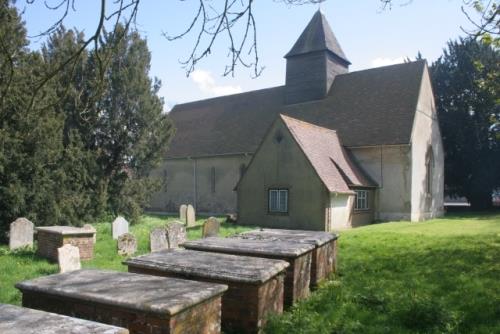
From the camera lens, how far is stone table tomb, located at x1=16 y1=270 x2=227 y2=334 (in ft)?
13.1

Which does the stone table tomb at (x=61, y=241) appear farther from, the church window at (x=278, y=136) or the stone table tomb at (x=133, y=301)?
the church window at (x=278, y=136)

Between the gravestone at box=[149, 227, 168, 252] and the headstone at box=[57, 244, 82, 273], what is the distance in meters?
2.97

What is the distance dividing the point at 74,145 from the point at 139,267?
1414cm

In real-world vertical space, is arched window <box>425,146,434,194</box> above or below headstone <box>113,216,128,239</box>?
above

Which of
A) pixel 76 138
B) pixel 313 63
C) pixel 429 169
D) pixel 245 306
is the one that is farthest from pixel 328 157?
pixel 245 306

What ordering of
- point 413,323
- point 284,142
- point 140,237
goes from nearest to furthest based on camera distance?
point 413,323 < point 140,237 < point 284,142

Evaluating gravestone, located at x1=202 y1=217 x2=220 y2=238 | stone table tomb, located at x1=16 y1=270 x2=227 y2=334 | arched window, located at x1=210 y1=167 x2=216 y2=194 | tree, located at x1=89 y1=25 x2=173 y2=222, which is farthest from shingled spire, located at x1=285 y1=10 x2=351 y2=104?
stone table tomb, located at x1=16 y1=270 x2=227 y2=334

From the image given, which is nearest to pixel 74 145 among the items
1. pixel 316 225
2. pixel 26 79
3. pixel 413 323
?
pixel 26 79

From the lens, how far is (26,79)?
13.9 meters

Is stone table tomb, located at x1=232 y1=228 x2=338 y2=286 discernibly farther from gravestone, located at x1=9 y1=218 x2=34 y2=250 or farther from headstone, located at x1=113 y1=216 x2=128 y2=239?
gravestone, located at x1=9 y1=218 x2=34 y2=250

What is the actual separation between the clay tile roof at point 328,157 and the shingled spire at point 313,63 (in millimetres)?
5635

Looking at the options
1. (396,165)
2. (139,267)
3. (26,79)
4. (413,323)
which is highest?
(26,79)

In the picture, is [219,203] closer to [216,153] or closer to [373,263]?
[216,153]

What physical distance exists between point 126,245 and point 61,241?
1799 millimetres
